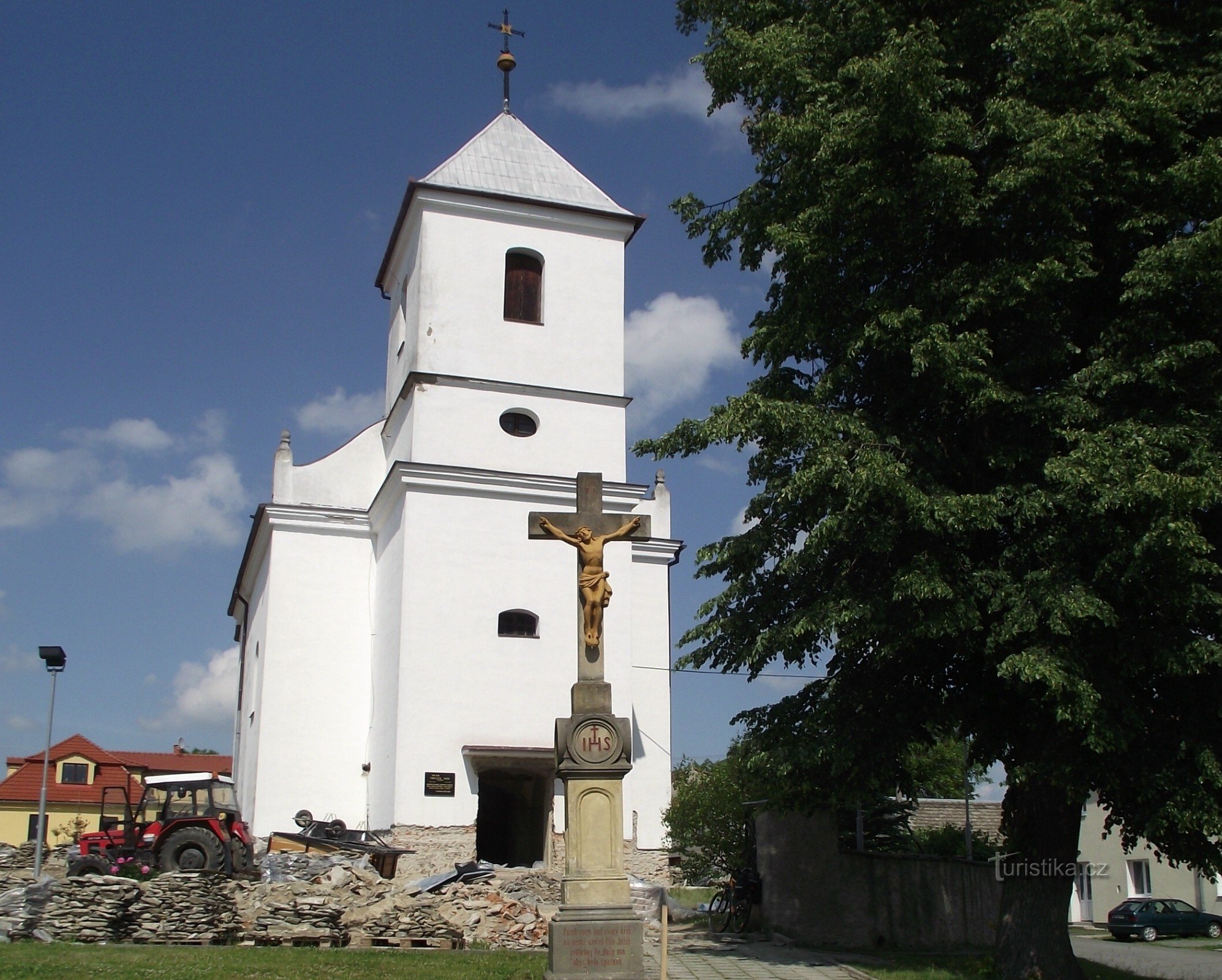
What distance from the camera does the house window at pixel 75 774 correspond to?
50.8 meters

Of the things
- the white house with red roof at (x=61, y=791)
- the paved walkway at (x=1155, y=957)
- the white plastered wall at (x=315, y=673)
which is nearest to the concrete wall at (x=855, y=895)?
the paved walkway at (x=1155, y=957)

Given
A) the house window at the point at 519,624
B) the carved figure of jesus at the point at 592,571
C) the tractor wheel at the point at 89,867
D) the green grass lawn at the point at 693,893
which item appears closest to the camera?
the carved figure of jesus at the point at 592,571

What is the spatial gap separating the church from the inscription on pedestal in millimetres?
9546

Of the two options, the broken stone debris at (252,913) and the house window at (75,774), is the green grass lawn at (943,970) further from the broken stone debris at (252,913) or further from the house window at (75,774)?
the house window at (75,774)

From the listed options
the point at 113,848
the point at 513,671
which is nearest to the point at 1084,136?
the point at 513,671

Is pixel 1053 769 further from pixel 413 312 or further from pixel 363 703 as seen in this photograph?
pixel 413 312

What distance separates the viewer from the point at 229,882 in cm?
1544

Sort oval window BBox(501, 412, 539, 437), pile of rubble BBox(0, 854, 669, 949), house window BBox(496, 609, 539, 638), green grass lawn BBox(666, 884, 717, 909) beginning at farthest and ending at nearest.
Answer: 1. green grass lawn BBox(666, 884, 717, 909)
2. oval window BBox(501, 412, 539, 437)
3. house window BBox(496, 609, 539, 638)
4. pile of rubble BBox(0, 854, 669, 949)

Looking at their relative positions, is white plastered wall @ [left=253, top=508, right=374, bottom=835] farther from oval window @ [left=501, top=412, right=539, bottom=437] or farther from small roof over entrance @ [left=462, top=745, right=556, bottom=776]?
oval window @ [left=501, top=412, right=539, bottom=437]

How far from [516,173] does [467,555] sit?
8349 mm

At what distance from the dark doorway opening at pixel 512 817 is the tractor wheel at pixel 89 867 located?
621 cm

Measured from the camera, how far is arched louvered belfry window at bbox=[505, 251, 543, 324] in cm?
2334

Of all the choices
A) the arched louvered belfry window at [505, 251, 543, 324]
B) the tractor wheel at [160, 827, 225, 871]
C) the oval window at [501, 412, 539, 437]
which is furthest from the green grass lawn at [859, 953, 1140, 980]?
the arched louvered belfry window at [505, 251, 543, 324]

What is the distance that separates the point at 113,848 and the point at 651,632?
1091cm
